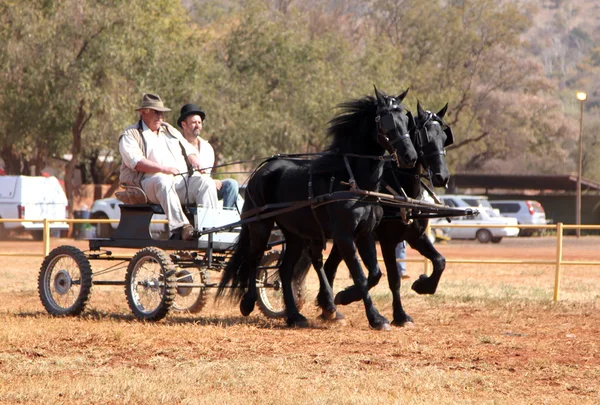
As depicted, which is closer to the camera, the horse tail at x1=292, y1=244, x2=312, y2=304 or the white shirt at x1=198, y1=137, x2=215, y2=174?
the horse tail at x1=292, y1=244, x2=312, y2=304

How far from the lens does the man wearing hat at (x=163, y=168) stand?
35.4 ft

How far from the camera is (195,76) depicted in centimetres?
3572

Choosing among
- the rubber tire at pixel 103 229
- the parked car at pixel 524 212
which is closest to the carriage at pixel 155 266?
the rubber tire at pixel 103 229

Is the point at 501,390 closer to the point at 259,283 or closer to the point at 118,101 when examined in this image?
the point at 259,283

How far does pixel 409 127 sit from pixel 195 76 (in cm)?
2623

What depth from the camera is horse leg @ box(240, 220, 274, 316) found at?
1087cm

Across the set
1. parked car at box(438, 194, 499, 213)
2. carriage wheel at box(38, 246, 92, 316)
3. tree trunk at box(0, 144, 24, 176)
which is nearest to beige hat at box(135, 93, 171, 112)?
carriage wheel at box(38, 246, 92, 316)

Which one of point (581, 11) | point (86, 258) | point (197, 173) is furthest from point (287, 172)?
point (581, 11)

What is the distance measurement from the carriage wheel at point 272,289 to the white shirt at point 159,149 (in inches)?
58.1

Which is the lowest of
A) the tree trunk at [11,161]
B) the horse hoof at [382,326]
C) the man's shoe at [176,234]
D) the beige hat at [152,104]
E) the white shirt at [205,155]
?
the horse hoof at [382,326]

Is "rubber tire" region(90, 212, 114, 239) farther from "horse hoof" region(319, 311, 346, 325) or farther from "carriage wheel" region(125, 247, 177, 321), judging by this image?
"horse hoof" region(319, 311, 346, 325)

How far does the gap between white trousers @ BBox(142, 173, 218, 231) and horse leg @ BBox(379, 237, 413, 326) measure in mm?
2028

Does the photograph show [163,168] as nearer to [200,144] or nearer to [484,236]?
[200,144]

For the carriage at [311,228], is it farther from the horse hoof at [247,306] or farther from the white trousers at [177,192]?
the white trousers at [177,192]
